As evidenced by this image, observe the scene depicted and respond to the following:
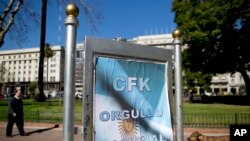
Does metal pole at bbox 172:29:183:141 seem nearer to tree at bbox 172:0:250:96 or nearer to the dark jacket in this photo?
the dark jacket

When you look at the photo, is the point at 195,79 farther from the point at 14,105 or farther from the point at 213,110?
the point at 14,105

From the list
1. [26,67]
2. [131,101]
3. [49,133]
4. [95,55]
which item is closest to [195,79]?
[49,133]

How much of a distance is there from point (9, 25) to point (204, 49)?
19867mm

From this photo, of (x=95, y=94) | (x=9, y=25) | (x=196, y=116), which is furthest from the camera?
(x=9, y=25)

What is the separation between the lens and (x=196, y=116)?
1631cm

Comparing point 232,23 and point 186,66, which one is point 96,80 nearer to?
point 232,23

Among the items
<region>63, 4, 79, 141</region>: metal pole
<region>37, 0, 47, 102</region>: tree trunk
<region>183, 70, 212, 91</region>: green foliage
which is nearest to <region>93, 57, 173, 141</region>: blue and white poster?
<region>63, 4, 79, 141</region>: metal pole

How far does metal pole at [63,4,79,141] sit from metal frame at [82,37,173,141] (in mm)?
133

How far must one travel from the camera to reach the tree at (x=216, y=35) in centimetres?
3094

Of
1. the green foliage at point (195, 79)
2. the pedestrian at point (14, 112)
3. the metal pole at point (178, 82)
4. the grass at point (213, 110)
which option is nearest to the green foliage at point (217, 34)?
the grass at point (213, 110)

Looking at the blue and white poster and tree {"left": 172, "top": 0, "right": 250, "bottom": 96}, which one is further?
tree {"left": 172, "top": 0, "right": 250, "bottom": 96}

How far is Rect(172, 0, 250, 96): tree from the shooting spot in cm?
3094

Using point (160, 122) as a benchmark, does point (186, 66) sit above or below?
above

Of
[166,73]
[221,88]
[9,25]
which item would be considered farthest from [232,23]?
[221,88]
